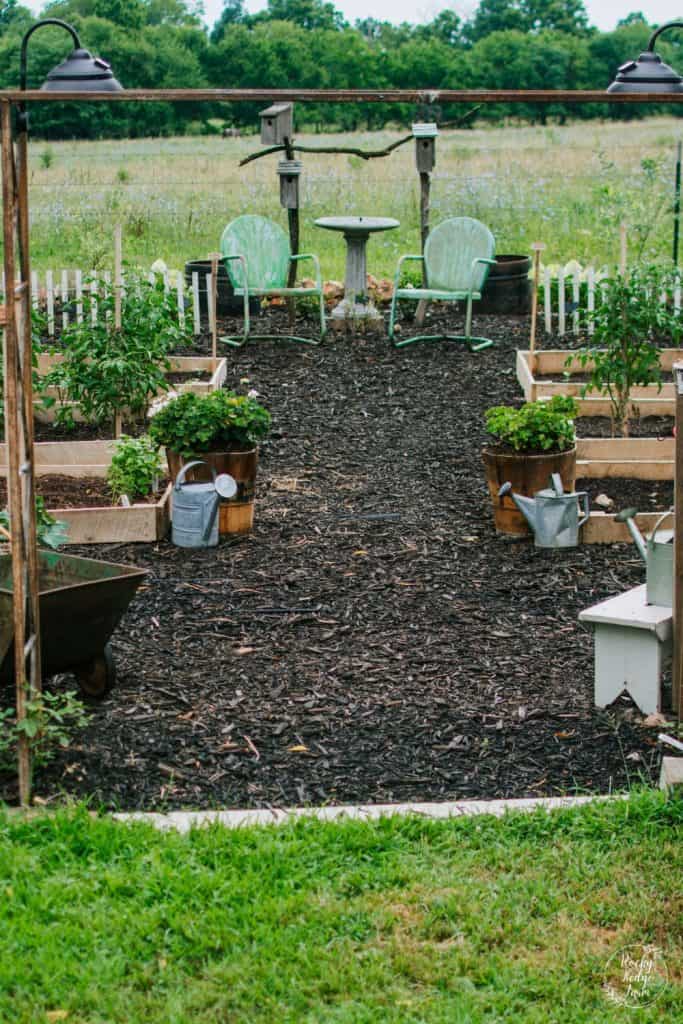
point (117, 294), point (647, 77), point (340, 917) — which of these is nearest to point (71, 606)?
point (340, 917)

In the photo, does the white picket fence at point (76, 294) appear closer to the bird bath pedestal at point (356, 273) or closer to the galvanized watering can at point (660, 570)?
the bird bath pedestal at point (356, 273)

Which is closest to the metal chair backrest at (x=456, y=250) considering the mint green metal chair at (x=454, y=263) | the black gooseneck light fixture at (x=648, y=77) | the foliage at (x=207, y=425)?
the mint green metal chair at (x=454, y=263)

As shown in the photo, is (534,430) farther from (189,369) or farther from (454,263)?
(454,263)

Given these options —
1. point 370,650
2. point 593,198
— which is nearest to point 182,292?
point 370,650

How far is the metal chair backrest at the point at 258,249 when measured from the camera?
10.9 meters

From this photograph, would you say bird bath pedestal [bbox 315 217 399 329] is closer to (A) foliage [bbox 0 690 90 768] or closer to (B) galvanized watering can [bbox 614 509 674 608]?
(B) galvanized watering can [bbox 614 509 674 608]

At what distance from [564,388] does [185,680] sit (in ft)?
15.3

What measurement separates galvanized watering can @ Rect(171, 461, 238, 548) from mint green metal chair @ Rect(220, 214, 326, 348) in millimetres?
4654

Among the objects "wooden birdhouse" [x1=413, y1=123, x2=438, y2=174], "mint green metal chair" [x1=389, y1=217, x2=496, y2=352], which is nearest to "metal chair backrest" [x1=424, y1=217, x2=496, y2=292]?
"mint green metal chair" [x1=389, y1=217, x2=496, y2=352]

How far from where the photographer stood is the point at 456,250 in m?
11.0

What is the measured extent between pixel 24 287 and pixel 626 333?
15.2 feet

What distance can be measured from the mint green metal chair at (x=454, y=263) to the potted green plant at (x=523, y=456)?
4.39 m

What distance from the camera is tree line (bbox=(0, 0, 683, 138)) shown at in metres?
23.8

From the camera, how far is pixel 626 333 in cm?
760
